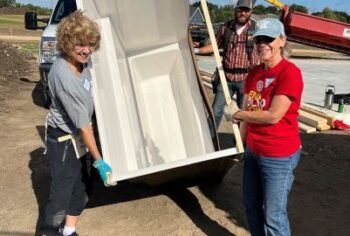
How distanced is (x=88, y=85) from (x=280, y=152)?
133 cm

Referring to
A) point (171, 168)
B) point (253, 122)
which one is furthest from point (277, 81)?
point (171, 168)

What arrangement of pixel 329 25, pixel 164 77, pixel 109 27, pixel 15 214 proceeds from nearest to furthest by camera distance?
pixel 15 214 → pixel 109 27 → pixel 164 77 → pixel 329 25

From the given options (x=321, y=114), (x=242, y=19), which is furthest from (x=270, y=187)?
(x=321, y=114)

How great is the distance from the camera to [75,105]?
3.08m

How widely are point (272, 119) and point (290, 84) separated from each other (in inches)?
9.0

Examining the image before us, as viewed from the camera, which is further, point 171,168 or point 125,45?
point 125,45

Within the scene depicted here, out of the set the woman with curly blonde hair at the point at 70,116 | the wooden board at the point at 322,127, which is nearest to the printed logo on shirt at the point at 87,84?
A: the woman with curly blonde hair at the point at 70,116

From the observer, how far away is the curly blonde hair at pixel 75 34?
3.00 metres

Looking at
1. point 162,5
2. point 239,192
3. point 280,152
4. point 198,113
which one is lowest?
point 239,192

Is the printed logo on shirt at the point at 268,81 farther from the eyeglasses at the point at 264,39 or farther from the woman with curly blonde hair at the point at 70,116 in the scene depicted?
the woman with curly blonde hair at the point at 70,116

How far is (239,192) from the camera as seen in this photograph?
4844 mm

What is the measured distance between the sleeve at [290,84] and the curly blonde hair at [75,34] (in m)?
1.19

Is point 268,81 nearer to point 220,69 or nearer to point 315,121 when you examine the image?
point 220,69

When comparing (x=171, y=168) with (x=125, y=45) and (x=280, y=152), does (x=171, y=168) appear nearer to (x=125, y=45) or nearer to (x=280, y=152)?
(x=280, y=152)
